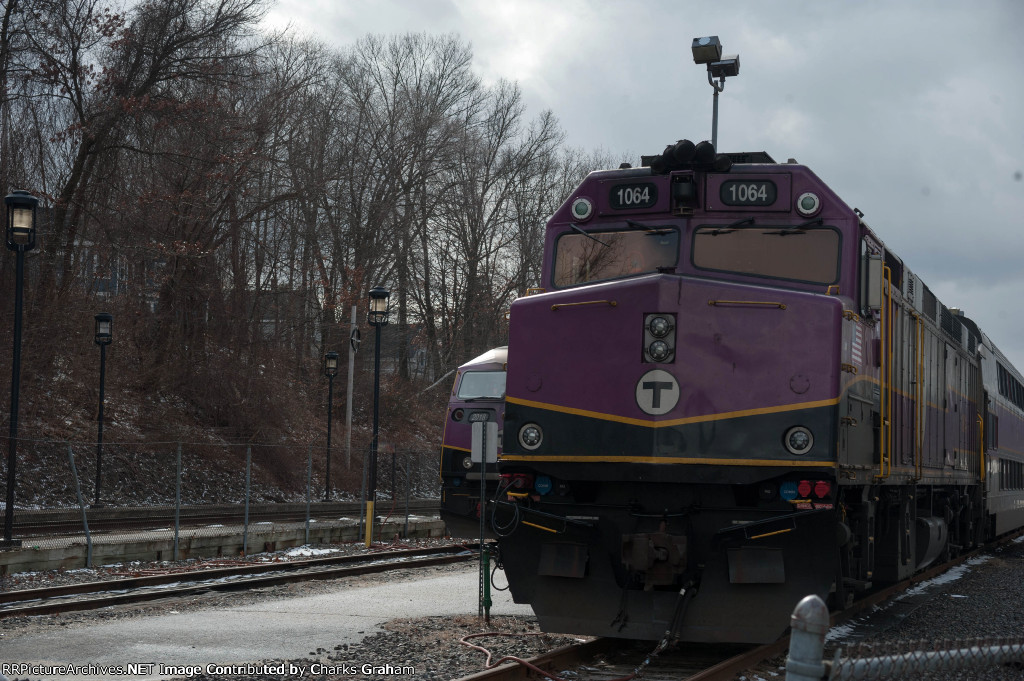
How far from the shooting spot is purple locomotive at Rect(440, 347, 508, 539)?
1702cm

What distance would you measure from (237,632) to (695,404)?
4.86 m

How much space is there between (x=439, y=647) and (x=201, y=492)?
2058 cm

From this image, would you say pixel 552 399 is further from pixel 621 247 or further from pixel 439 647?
pixel 439 647

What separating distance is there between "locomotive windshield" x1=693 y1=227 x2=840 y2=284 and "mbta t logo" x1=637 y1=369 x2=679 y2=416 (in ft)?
4.00

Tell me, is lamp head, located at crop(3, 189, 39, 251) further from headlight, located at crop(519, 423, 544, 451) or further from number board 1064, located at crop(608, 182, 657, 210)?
headlight, located at crop(519, 423, 544, 451)

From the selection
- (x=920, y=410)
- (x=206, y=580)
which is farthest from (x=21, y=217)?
(x=920, y=410)

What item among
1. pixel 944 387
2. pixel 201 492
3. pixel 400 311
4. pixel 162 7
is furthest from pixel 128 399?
pixel 944 387

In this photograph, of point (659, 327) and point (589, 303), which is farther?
point (589, 303)

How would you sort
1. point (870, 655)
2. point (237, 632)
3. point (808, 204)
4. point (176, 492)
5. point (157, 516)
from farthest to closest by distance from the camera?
point (157, 516) → point (176, 492) → point (237, 632) → point (808, 204) → point (870, 655)

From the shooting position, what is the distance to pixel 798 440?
842cm

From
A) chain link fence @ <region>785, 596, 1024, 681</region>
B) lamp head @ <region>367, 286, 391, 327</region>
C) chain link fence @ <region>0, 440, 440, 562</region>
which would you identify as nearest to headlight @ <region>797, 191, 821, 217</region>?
chain link fence @ <region>785, 596, 1024, 681</region>

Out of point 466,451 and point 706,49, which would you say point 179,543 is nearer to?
point 466,451

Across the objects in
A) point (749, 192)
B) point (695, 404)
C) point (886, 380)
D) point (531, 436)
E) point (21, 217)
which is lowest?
point (531, 436)

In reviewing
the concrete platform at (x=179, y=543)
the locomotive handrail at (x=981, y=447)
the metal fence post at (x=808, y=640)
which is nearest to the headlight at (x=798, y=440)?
the metal fence post at (x=808, y=640)
